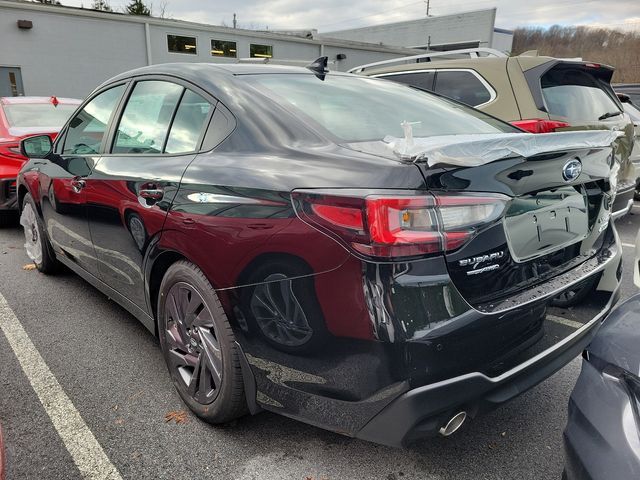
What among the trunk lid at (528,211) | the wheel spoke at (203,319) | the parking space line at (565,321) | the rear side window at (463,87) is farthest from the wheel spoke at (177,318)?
the rear side window at (463,87)

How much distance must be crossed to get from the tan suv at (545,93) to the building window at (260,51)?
1644 cm

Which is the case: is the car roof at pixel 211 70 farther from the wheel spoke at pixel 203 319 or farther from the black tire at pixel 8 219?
the black tire at pixel 8 219

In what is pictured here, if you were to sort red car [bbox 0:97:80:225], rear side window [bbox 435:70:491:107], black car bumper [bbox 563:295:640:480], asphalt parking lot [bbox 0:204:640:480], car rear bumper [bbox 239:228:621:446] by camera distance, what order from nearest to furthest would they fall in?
black car bumper [bbox 563:295:640:480] → car rear bumper [bbox 239:228:621:446] → asphalt parking lot [bbox 0:204:640:480] → rear side window [bbox 435:70:491:107] → red car [bbox 0:97:80:225]

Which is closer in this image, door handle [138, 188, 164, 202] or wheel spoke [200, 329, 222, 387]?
wheel spoke [200, 329, 222, 387]

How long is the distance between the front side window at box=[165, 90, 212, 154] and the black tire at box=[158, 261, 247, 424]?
22.3 inches

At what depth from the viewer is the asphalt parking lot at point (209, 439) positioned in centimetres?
205

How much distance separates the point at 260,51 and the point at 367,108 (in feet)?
65.3

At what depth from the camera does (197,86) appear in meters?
2.38

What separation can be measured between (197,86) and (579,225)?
180 cm

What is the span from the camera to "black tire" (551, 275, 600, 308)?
191 cm

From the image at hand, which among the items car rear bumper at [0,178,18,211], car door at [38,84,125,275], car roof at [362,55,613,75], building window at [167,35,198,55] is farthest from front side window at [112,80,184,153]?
building window at [167,35,198,55]

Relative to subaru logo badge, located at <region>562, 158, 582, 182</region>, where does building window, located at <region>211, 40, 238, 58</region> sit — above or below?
above

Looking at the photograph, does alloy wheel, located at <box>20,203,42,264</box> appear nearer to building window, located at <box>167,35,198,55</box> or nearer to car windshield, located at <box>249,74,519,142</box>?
car windshield, located at <box>249,74,519,142</box>

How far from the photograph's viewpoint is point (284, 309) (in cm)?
178
